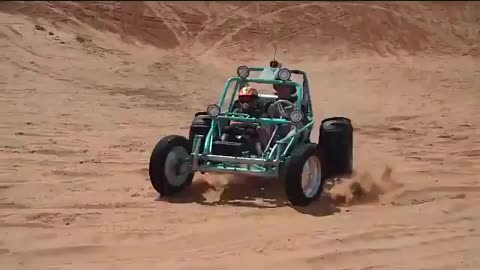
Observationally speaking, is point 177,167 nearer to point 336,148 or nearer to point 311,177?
point 311,177

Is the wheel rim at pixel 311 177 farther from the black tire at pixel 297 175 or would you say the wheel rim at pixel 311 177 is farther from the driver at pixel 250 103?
the driver at pixel 250 103

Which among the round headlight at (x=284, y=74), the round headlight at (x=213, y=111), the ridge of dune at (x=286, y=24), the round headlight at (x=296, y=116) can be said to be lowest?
the round headlight at (x=296, y=116)

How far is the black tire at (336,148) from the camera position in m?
8.27

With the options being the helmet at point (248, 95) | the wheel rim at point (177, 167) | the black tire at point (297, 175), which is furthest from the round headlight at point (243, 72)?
the black tire at point (297, 175)

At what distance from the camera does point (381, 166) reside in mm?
9125

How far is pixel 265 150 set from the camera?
7637 mm

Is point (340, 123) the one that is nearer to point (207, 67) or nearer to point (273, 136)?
point (273, 136)

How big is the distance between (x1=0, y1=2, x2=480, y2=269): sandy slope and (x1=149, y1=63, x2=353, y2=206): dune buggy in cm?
23

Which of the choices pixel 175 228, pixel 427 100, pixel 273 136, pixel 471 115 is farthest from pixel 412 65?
pixel 175 228

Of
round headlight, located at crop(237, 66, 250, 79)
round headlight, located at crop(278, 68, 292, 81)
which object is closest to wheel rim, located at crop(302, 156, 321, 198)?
round headlight, located at crop(278, 68, 292, 81)

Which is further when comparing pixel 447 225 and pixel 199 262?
pixel 447 225

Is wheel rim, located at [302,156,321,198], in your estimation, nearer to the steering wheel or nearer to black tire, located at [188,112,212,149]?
the steering wheel

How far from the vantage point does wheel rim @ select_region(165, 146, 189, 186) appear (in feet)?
24.7

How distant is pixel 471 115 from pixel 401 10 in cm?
1305
